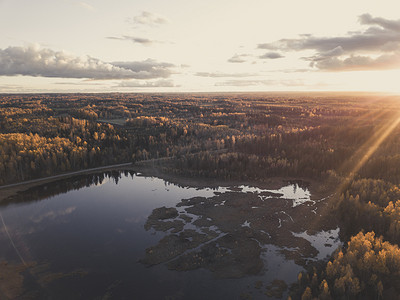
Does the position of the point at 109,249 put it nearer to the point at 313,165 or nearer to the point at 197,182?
the point at 197,182

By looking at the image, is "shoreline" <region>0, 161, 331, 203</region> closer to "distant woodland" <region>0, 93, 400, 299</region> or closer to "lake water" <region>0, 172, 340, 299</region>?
"distant woodland" <region>0, 93, 400, 299</region>

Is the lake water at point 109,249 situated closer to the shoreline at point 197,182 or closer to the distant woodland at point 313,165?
the shoreline at point 197,182

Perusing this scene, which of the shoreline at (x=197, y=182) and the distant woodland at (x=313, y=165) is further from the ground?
the distant woodland at (x=313, y=165)

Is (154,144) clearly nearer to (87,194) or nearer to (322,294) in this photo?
(87,194)

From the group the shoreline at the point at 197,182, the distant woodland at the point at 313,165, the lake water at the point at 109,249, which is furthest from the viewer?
the shoreline at the point at 197,182

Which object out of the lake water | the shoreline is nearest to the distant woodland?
the shoreline

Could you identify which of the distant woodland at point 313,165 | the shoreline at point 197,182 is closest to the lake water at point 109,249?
the shoreline at point 197,182

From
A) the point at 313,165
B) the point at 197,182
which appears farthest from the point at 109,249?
the point at 313,165

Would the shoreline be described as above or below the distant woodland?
below

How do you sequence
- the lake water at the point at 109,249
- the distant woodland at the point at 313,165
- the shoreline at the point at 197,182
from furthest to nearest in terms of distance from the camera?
the shoreline at the point at 197,182 < the lake water at the point at 109,249 < the distant woodland at the point at 313,165

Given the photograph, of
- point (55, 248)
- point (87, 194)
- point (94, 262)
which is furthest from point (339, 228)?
point (87, 194)
